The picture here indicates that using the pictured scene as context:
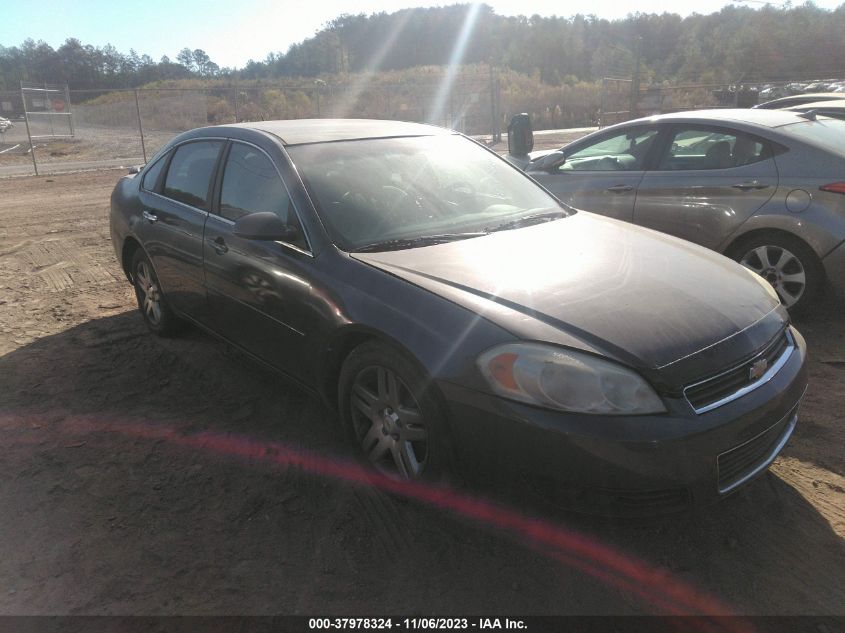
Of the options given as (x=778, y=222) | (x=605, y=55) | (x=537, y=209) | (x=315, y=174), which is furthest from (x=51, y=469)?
(x=605, y=55)

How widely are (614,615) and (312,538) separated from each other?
1.22 metres

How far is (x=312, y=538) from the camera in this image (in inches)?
107

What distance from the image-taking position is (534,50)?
272ft

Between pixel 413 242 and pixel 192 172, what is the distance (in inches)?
78.4

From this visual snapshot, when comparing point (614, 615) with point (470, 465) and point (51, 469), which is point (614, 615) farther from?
point (51, 469)

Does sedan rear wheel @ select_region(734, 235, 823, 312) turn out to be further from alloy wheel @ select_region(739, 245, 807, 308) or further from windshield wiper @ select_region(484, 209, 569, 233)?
windshield wiper @ select_region(484, 209, 569, 233)

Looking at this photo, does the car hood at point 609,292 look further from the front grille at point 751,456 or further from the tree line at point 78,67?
the tree line at point 78,67

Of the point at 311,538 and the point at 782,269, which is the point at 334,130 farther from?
the point at 782,269

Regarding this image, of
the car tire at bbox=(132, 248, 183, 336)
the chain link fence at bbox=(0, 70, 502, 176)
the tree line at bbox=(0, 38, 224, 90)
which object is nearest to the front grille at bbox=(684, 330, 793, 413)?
the car tire at bbox=(132, 248, 183, 336)

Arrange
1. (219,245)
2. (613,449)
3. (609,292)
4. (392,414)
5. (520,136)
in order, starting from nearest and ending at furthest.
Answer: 1. (613,449)
2. (609,292)
3. (392,414)
4. (219,245)
5. (520,136)

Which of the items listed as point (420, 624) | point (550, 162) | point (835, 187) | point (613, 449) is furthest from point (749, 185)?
point (420, 624)

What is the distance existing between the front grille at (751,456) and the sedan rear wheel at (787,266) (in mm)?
2356

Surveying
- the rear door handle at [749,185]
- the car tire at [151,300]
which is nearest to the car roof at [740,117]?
the rear door handle at [749,185]

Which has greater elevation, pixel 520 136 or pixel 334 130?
pixel 334 130
